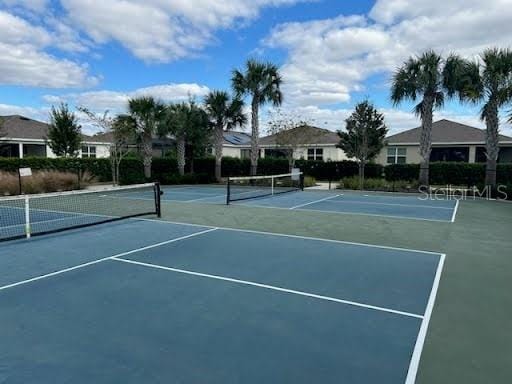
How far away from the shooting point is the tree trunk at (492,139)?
1889 cm

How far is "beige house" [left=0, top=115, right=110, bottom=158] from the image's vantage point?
2848cm

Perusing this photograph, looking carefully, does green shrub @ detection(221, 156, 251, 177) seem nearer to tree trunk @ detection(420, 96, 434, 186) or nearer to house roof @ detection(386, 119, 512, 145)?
house roof @ detection(386, 119, 512, 145)

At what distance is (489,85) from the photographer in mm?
18719

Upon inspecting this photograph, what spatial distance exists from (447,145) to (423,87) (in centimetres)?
1031

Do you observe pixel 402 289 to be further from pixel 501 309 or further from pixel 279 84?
pixel 279 84

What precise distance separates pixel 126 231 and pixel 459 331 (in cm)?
762

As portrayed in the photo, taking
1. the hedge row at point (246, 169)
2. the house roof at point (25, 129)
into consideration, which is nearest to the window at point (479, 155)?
the hedge row at point (246, 169)

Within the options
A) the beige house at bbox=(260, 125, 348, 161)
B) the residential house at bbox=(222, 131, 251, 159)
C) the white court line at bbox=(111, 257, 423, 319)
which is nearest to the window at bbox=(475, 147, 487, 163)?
the beige house at bbox=(260, 125, 348, 161)

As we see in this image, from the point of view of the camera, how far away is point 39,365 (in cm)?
341

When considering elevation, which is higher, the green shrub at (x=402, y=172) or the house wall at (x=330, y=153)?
the house wall at (x=330, y=153)

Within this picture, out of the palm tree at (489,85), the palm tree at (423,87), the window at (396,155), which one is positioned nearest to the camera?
the palm tree at (489,85)

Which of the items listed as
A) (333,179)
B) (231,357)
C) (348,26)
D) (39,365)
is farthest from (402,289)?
(333,179)

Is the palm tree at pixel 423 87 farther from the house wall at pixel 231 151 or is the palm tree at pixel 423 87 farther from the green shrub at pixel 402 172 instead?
the house wall at pixel 231 151

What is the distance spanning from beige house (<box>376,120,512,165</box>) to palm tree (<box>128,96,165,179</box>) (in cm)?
1659
